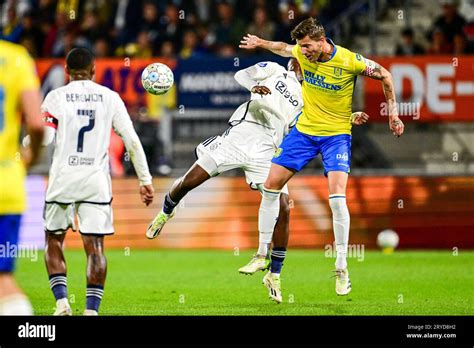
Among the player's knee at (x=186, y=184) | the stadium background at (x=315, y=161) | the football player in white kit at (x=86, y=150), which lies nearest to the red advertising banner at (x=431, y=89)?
the stadium background at (x=315, y=161)

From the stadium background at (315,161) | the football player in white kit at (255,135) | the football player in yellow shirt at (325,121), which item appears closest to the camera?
the football player in yellow shirt at (325,121)

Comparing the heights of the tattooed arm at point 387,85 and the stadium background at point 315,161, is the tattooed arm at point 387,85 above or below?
below

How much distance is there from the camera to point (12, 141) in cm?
623

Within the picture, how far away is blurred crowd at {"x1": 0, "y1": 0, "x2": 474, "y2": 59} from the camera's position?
18453 mm

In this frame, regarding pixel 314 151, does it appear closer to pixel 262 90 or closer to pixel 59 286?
pixel 262 90

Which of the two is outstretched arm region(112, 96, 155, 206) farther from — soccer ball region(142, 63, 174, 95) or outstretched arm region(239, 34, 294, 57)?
outstretched arm region(239, 34, 294, 57)

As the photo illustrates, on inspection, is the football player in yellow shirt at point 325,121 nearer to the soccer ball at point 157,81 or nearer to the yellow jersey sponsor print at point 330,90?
the yellow jersey sponsor print at point 330,90

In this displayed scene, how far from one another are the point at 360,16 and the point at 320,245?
4798 millimetres

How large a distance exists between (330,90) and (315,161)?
7.41 meters

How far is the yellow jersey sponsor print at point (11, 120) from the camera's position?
613 cm

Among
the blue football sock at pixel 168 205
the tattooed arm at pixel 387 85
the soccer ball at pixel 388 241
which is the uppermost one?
the soccer ball at pixel 388 241

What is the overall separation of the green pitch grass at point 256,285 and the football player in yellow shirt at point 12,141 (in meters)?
3.17

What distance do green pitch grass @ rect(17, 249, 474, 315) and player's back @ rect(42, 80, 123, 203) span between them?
5.00 feet

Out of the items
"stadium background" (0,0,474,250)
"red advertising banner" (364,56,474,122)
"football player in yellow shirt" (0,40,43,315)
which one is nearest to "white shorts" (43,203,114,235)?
"football player in yellow shirt" (0,40,43,315)
